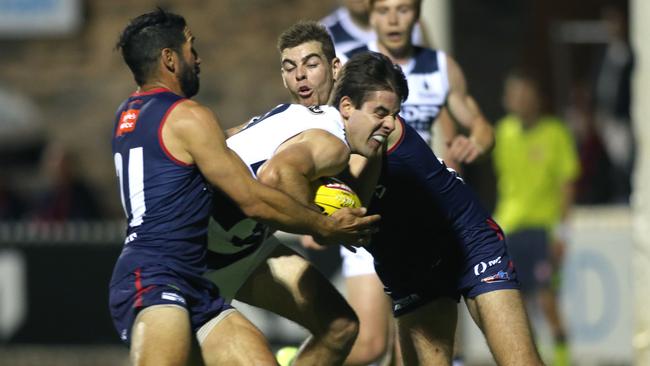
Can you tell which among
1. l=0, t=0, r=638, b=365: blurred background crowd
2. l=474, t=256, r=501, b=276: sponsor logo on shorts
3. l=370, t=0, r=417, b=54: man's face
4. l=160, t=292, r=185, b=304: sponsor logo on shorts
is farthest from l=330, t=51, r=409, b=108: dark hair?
l=0, t=0, r=638, b=365: blurred background crowd

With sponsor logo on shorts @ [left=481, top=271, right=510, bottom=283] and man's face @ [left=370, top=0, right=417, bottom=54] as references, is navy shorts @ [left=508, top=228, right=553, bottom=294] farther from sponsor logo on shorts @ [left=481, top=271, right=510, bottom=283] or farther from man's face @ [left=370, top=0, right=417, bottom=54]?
sponsor logo on shorts @ [left=481, top=271, right=510, bottom=283]

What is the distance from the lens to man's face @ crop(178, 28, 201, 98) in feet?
24.3

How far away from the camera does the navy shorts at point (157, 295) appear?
7.13 meters

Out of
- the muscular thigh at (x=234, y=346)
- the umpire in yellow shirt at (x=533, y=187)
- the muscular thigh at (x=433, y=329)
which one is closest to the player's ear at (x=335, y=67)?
the muscular thigh at (x=433, y=329)

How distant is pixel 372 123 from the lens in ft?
24.1

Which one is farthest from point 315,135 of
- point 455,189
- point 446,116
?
point 446,116

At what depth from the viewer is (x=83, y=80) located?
1805 cm

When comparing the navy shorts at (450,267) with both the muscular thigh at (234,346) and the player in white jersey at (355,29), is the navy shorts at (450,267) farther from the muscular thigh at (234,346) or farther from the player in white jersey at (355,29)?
the player in white jersey at (355,29)

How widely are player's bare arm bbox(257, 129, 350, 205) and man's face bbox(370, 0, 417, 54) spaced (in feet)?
6.80

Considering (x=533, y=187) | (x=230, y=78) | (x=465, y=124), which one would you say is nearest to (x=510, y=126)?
(x=533, y=187)

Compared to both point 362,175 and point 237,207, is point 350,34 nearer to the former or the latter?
point 362,175

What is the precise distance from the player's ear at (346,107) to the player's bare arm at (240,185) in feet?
1.68

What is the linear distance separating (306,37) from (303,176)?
42.5 inches

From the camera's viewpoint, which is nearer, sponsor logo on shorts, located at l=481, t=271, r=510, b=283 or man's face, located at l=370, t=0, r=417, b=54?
sponsor logo on shorts, located at l=481, t=271, r=510, b=283
